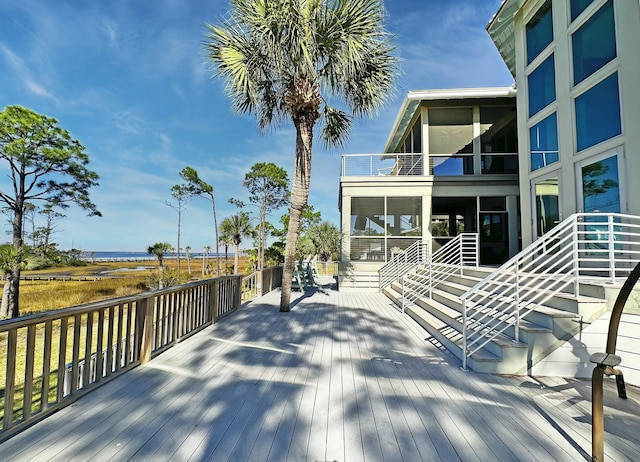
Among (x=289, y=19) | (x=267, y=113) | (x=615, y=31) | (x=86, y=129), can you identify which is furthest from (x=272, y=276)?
(x=86, y=129)

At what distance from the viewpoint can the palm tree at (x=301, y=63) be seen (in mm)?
4961

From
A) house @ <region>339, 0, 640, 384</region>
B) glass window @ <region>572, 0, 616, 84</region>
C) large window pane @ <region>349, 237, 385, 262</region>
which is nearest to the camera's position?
house @ <region>339, 0, 640, 384</region>

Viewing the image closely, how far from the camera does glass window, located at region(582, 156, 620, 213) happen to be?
440 cm

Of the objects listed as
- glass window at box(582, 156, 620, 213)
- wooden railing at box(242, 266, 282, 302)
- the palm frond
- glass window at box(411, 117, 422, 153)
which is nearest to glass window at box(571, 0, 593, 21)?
glass window at box(582, 156, 620, 213)

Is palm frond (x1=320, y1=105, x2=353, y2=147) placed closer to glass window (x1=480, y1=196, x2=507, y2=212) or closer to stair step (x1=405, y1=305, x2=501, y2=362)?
stair step (x1=405, y1=305, x2=501, y2=362)

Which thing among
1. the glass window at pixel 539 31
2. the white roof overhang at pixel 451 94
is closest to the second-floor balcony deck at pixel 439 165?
the white roof overhang at pixel 451 94

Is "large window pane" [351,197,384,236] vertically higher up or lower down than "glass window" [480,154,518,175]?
lower down

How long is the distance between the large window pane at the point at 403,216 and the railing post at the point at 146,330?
25.0 feet

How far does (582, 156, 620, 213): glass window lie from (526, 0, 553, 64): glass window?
3.03 meters

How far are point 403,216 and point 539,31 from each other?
18.0 feet

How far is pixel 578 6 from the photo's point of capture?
5102 millimetres

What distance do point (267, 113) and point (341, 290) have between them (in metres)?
5.59

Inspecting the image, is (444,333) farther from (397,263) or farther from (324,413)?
(397,263)

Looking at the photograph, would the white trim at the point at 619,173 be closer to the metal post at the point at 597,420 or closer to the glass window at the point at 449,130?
the metal post at the point at 597,420
